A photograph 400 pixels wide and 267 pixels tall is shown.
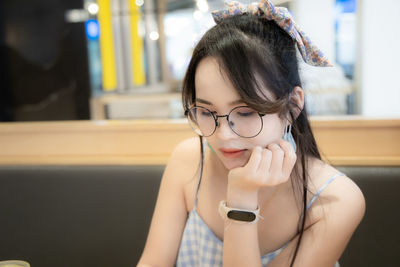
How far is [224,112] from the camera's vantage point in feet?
2.93

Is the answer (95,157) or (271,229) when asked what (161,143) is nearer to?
(95,157)

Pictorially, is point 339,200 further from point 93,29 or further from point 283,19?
point 93,29

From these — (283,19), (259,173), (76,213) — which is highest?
(283,19)

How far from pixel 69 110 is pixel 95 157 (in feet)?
9.37

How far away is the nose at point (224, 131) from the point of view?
2.92ft

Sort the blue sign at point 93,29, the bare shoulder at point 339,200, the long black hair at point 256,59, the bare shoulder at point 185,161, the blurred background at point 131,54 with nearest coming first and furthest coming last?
the long black hair at point 256,59
the bare shoulder at point 339,200
the bare shoulder at point 185,161
the blurred background at point 131,54
the blue sign at point 93,29

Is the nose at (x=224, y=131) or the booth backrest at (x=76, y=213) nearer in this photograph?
the nose at (x=224, y=131)

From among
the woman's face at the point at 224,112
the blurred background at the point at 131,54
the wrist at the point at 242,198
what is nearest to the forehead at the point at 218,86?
the woman's face at the point at 224,112

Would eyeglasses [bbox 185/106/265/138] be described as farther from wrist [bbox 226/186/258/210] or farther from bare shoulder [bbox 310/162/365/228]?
bare shoulder [bbox 310/162/365/228]

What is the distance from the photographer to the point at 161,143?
1.70 meters

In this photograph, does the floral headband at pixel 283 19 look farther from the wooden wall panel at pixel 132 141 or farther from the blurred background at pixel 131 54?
the blurred background at pixel 131 54

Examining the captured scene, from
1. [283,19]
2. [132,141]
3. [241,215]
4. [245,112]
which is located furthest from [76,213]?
[283,19]

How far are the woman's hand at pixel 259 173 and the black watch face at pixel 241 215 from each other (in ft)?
0.06

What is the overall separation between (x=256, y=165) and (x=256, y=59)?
25 centimetres
